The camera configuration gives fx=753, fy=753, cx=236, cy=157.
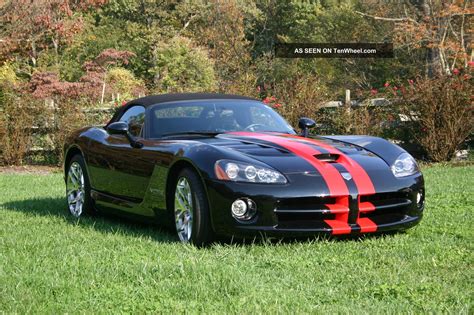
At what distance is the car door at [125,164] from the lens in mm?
6898

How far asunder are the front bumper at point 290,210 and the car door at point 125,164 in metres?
1.14

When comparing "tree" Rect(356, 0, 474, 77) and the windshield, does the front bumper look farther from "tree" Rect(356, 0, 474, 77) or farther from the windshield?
"tree" Rect(356, 0, 474, 77)

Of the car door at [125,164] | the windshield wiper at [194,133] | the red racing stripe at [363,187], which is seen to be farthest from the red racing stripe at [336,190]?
the car door at [125,164]

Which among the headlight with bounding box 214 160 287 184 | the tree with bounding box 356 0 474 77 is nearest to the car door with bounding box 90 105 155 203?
the headlight with bounding box 214 160 287 184

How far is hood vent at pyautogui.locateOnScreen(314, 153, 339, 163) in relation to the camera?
20.3 feet

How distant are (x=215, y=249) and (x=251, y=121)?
1962 mm

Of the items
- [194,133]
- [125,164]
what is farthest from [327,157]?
[125,164]

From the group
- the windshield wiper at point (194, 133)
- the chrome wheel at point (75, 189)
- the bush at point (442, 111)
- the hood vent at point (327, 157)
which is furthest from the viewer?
the bush at point (442, 111)

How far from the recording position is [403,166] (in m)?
6.54

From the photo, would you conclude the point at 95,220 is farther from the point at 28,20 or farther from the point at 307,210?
the point at 28,20

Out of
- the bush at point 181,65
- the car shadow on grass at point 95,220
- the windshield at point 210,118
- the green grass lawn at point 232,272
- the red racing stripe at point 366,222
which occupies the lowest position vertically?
the car shadow on grass at point 95,220

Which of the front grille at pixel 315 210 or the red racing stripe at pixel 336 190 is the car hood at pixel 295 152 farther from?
the front grille at pixel 315 210

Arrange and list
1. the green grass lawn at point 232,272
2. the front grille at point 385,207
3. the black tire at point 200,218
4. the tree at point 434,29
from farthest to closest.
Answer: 1. the tree at point 434,29
2. the front grille at point 385,207
3. the black tire at point 200,218
4. the green grass lawn at point 232,272

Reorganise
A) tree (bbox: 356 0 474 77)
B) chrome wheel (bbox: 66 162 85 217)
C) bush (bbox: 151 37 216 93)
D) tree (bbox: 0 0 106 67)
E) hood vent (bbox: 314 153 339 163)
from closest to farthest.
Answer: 1. hood vent (bbox: 314 153 339 163)
2. chrome wheel (bbox: 66 162 85 217)
3. tree (bbox: 0 0 106 67)
4. tree (bbox: 356 0 474 77)
5. bush (bbox: 151 37 216 93)
